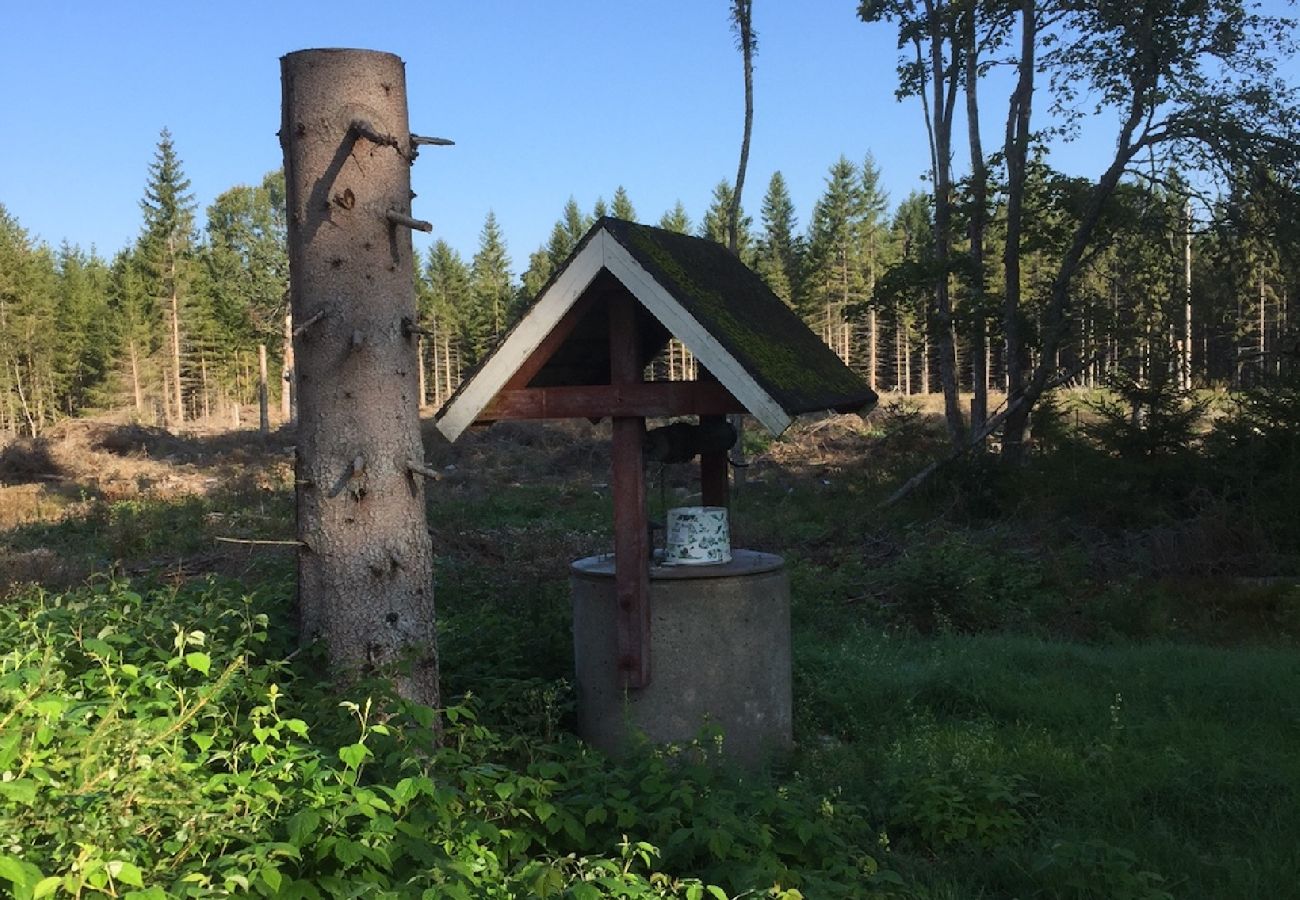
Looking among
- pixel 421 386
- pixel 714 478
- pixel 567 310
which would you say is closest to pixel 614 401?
pixel 567 310

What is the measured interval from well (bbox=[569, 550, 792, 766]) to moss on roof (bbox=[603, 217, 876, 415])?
114 centimetres

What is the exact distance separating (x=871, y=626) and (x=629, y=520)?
17.7 ft

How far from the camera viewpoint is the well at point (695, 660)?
20.1ft

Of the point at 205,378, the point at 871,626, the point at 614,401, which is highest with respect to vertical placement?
the point at 205,378

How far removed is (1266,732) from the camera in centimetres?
649

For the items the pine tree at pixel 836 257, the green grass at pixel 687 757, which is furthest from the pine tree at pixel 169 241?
the green grass at pixel 687 757

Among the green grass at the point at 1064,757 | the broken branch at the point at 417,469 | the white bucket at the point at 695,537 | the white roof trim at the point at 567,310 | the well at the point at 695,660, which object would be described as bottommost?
the green grass at the point at 1064,757

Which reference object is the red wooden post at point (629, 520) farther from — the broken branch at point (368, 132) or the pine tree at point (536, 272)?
the pine tree at point (536, 272)

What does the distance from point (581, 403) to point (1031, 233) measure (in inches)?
614

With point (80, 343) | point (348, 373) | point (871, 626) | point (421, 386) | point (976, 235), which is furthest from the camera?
point (80, 343)

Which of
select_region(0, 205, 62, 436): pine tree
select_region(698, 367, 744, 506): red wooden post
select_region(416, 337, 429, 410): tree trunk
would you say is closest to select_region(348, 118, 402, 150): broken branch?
select_region(416, 337, 429, 410): tree trunk

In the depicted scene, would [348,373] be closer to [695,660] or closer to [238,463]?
[695,660]

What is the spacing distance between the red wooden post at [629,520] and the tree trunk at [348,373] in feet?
3.95

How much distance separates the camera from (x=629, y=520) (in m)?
6.04
